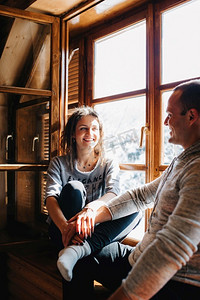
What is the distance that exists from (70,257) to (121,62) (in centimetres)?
147

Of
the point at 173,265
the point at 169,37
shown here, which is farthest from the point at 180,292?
the point at 169,37

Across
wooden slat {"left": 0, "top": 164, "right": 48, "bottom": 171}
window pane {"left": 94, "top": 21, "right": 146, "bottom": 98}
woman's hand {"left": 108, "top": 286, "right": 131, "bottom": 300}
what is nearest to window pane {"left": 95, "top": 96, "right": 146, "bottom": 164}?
window pane {"left": 94, "top": 21, "right": 146, "bottom": 98}

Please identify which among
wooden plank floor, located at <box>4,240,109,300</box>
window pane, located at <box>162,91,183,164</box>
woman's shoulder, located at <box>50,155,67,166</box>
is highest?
window pane, located at <box>162,91,183,164</box>

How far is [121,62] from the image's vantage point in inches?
89.7

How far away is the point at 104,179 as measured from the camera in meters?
1.98

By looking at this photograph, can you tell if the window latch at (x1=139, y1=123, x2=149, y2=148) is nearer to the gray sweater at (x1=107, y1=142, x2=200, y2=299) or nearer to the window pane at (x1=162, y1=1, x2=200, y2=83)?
the window pane at (x1=162, y1=1, x2=200, y2=83)

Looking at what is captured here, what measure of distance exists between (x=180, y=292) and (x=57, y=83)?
5.35ft

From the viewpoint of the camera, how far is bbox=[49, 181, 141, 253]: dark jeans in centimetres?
143

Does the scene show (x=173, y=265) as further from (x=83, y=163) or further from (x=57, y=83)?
(x=57, y=83)

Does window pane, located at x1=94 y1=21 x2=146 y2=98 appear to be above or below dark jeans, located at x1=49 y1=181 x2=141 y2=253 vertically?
above

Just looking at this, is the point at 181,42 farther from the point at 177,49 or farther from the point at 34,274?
the point at 34,274

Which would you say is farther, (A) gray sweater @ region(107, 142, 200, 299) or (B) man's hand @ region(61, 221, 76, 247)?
(B) man's hand @ region(61, 221, 76, 247)

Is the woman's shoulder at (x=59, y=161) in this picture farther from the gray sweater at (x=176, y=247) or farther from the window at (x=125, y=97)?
the gray sweater at (x=176, y=247)

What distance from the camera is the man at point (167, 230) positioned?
2.88 feet
